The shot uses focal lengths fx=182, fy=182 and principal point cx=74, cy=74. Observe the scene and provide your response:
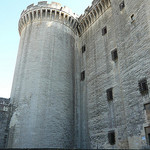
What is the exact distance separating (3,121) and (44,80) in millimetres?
4976

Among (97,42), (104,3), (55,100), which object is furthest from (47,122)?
(104,3)

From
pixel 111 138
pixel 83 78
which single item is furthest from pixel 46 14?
pixel 111 138

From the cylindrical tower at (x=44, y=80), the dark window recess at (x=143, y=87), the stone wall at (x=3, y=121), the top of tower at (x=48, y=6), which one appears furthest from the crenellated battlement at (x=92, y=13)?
the stone wall at (x=3, y=121)

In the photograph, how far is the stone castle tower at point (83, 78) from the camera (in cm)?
1144

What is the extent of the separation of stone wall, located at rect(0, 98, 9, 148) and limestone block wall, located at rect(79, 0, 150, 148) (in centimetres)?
691

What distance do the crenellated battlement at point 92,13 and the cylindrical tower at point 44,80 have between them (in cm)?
97

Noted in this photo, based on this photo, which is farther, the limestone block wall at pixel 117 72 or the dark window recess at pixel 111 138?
the dark window recess at pixel 111 138

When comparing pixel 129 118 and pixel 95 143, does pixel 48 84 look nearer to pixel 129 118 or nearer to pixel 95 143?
pixel 95 143

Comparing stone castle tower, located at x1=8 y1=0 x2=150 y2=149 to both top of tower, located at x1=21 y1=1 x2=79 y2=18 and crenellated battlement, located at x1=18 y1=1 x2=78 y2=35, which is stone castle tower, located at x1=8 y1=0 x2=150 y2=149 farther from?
top of tower, located at x1=21 y1=1 x2=79 y2=18

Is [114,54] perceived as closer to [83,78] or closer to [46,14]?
[83,78]

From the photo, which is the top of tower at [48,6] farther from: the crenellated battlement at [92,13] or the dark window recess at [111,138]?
the dark window recess at [111,138]

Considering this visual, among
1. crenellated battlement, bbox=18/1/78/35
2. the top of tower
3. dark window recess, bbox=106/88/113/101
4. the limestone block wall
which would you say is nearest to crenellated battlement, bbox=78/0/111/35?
the limestone block wall

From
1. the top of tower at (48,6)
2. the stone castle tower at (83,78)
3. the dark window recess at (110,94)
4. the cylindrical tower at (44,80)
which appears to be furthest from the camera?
the top of tower at (48,6)

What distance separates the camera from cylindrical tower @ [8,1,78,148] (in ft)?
47.8
